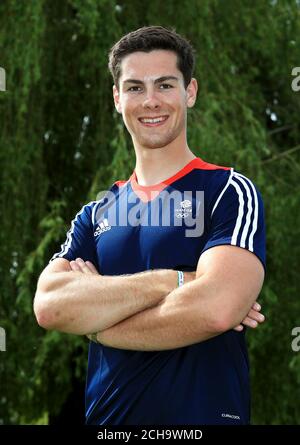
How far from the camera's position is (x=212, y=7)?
343 inches

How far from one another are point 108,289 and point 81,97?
18.6 ft

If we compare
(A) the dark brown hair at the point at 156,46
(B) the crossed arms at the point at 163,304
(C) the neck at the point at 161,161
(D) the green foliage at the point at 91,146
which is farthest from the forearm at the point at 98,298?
(D) the green foliage at the point at 91,146

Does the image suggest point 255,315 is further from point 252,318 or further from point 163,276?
point 163,276

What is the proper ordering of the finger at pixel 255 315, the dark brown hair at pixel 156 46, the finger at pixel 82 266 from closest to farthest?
the finger at pixel 255 315 → the finger at pixel 82 266 → the dark brown hair at pixel 156 46

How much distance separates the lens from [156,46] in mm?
3787

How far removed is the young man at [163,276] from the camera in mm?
3314

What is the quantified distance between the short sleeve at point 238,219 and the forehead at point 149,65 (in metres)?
0.54

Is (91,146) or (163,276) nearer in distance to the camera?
(163,276)

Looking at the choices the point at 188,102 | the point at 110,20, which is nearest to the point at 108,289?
the point at 188,102

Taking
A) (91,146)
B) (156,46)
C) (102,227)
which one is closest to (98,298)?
(102,227)

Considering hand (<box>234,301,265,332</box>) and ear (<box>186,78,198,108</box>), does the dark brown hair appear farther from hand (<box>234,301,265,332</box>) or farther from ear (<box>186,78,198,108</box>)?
hand (<box>234,301,265,332</box>)

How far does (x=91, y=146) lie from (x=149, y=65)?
5117 millimetres

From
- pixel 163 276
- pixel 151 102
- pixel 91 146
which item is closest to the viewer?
pixel 163 276

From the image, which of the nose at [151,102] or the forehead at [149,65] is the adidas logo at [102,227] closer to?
the nose at [151,102]
